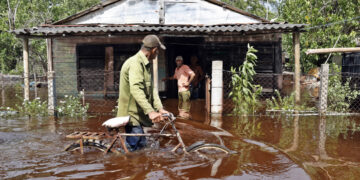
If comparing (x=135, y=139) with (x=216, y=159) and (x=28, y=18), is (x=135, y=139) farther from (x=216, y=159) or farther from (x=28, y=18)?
(x=28, y=18)

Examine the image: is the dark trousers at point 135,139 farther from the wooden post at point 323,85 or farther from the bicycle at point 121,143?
the wooden post at point 323,85

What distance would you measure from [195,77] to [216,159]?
→ 23.8ft

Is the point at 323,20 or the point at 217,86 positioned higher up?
the point at 323,20

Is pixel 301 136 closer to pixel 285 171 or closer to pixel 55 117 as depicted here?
pixel 285 171

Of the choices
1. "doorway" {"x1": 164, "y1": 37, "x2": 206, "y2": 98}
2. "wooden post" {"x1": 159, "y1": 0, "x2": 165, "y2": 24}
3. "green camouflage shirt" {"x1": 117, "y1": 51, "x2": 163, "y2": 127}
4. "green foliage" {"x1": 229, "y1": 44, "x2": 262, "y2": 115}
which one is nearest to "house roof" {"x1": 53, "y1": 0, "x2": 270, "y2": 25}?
"doorway" {"x1": 164, "y1": 37, "x2": 206, "y2": 98}

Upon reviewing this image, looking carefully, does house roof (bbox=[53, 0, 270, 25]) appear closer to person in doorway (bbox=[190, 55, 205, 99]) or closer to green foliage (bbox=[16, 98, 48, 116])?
person in doorway (bbox=[190, 55, 205, 99])

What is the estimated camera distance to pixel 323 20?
14.9 meters

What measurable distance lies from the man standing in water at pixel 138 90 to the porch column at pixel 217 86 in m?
4.05

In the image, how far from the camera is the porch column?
804 centimetres

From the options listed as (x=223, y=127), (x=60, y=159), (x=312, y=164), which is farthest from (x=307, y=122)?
(x=60, y=159)

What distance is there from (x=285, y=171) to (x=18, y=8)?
77.4ft

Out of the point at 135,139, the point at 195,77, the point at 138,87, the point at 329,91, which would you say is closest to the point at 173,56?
the point at 195,77

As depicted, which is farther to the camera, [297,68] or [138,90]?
[297,68]

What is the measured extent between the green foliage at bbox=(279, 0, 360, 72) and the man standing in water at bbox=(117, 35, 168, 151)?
12789 millimetres
